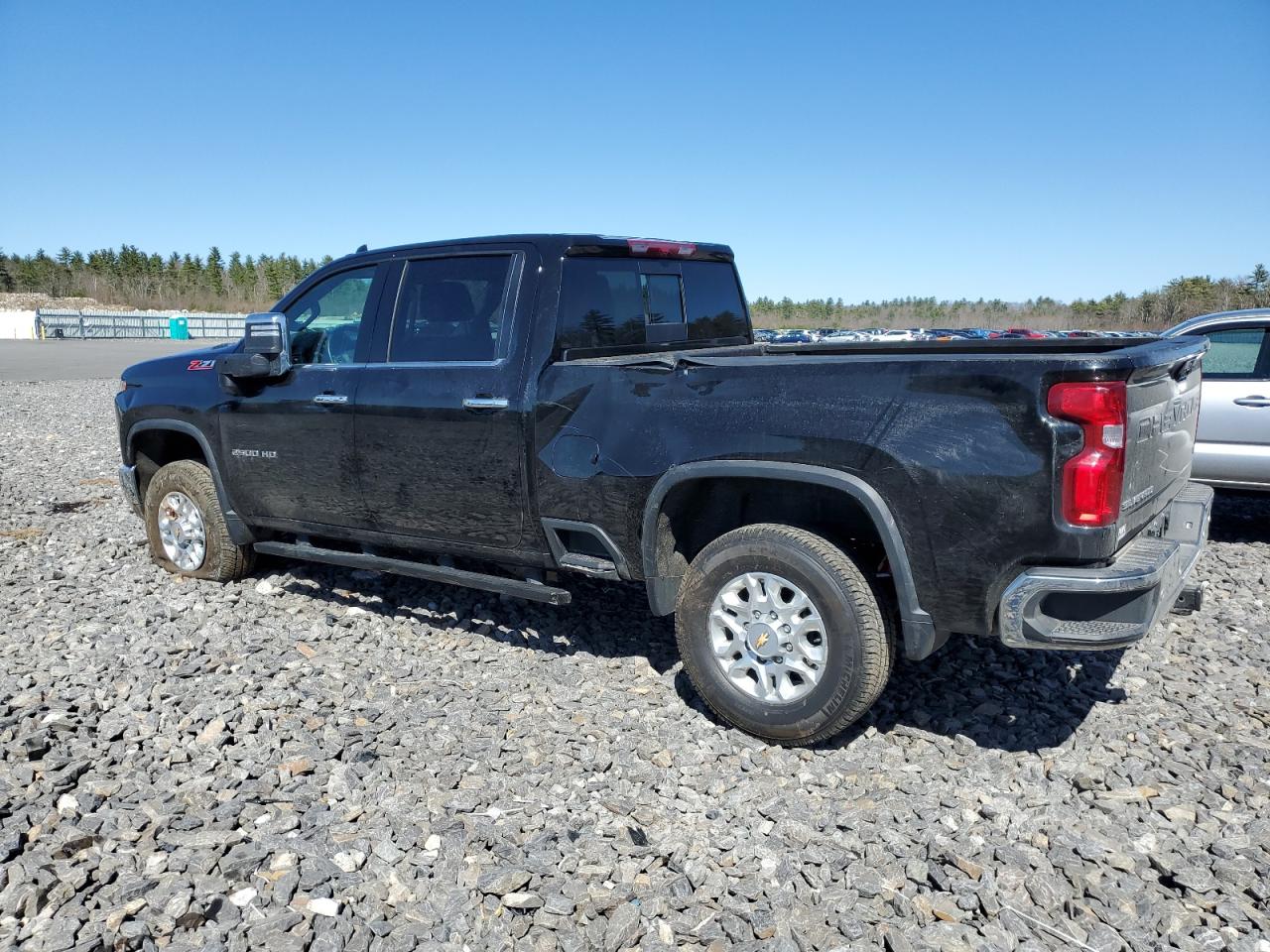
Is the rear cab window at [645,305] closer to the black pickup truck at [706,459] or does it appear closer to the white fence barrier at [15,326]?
the black pickup truck at [706,459]

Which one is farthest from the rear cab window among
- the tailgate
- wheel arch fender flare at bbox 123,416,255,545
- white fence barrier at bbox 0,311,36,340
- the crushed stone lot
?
white fence barrier at bbox 0,311,36,340

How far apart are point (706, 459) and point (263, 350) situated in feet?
8.88

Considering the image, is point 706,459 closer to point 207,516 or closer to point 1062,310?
point 207,516

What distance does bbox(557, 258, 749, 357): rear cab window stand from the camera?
455 cm

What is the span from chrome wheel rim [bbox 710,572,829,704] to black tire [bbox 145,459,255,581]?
11.3ft

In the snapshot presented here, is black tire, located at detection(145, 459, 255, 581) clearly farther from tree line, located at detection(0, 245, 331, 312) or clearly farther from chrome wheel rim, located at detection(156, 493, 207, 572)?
tree line, located at detection(0, 245, 331, 312)

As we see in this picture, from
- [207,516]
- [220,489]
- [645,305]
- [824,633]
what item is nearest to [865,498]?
[824,633]

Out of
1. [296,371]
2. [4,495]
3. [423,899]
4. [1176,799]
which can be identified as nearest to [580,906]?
[423,899]

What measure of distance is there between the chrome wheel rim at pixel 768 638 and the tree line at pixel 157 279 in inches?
2874

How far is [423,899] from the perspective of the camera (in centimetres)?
296

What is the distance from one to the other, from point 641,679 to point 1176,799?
222 cm

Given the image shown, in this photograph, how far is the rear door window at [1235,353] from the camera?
7.05 m

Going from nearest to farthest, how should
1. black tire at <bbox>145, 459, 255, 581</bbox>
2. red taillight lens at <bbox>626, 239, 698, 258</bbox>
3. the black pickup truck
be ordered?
the black pickup truck, red taillight lens at <bbox>626, 239, 698, 258</bbox>, black tire at <bbox>145, 459, 255, 581</bbox>

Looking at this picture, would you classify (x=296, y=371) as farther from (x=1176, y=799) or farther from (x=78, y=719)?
(x=1176, y=799)
